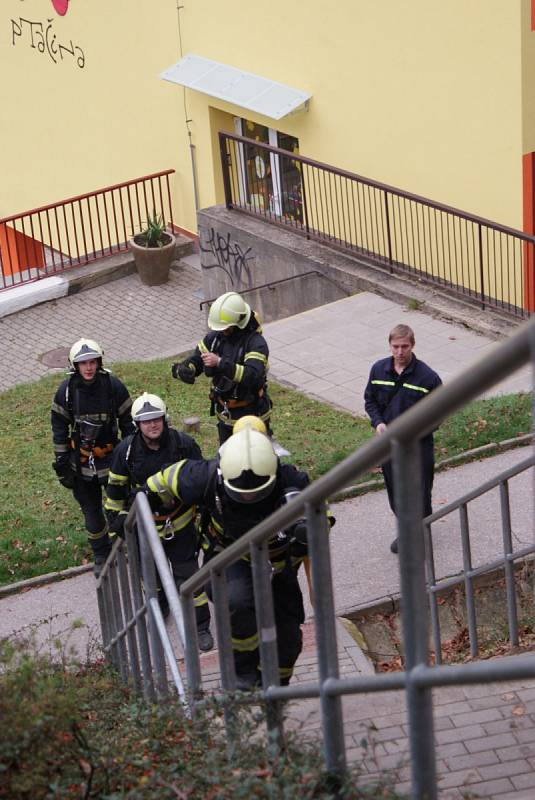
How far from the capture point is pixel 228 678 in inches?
164

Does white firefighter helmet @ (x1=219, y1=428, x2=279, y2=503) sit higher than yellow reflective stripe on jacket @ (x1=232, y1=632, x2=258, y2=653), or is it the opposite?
white firefighter helmet @ (x1=219, y1=428, x2=279, y2=503)

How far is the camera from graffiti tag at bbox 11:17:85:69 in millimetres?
21078

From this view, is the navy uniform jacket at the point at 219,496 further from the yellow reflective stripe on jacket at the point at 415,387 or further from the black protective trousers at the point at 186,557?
the yellow reflective stripe on jacket at the point at 415,387

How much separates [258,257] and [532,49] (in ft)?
15.8

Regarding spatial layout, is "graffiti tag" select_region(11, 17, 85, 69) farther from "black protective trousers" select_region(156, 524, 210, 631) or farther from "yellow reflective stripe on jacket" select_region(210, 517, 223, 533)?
"yellow reflective stripe on jacket" select_region(210, 517, 223, 533)

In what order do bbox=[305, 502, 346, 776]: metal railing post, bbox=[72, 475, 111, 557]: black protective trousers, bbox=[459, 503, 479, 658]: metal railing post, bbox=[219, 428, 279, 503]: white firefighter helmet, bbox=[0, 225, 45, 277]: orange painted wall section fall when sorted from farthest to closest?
bbox=[0, 225, 45, 277]: orange painted wall section < bbox=[72, 475, 111, 557]: black protective trousers < bbox=[459, 503, 479, 658]: metal railing post < bbox=[219, 428, 279, 503]: white firefighter helmet < bbox=[305, 502, 346, 776]: metal railing post

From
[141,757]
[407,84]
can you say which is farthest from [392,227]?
[141,757]

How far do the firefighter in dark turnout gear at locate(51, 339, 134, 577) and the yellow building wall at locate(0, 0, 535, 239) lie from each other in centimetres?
724

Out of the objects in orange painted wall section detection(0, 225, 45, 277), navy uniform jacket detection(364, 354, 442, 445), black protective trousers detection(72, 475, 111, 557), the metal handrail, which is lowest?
orange painted wall section detection(0, 225, 45, 277)

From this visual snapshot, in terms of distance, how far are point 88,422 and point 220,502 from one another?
2.68 m

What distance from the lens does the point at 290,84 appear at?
55.1 feet

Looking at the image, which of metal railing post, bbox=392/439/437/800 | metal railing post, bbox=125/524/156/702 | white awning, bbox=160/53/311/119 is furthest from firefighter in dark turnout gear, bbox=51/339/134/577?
white awning, bbox=160/53/311/119

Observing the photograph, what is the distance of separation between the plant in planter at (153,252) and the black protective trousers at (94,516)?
1064 centimetres

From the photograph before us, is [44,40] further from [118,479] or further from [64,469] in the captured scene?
[118,479]
